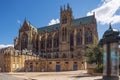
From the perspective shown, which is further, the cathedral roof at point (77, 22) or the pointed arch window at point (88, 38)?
the cathedral roof at point (77, 22)

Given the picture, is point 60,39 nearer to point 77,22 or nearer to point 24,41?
point 77,22

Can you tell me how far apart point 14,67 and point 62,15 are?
40.7 metres

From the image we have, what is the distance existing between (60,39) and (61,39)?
62 centimetres

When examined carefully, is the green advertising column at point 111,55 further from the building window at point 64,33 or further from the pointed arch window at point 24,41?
the pointed arch window at point 24,41

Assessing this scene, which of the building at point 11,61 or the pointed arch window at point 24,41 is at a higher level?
the pointed arch window at point 24,41

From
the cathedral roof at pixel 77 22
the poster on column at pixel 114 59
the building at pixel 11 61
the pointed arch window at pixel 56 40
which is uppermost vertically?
the cathedral roof at pixel 77 22

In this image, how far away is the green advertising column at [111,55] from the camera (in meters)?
8.79

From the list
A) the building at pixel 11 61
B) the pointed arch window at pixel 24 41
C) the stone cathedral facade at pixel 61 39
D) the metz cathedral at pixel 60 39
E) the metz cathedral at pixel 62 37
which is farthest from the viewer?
the pointed arch window at pixel 24 41

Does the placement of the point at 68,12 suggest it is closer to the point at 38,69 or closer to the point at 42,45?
the point at 42,45

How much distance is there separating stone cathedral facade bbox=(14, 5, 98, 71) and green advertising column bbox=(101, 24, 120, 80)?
77.5 m

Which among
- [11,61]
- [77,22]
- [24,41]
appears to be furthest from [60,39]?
[11,61]

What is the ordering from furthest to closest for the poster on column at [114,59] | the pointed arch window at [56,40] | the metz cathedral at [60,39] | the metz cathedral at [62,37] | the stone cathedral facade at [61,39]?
the pointed arch window at [56,40] → the metz cathedral at [62,37] → the stone cathedral facade at [61,39] → the metz cathedral at [60,39] → the poster on column at [114,59]

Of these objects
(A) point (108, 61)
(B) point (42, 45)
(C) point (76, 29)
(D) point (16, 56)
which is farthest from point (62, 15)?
(A) point (108, 61)

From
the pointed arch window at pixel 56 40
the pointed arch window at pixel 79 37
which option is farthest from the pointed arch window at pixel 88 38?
the pointed arch window at pixel 56 40
